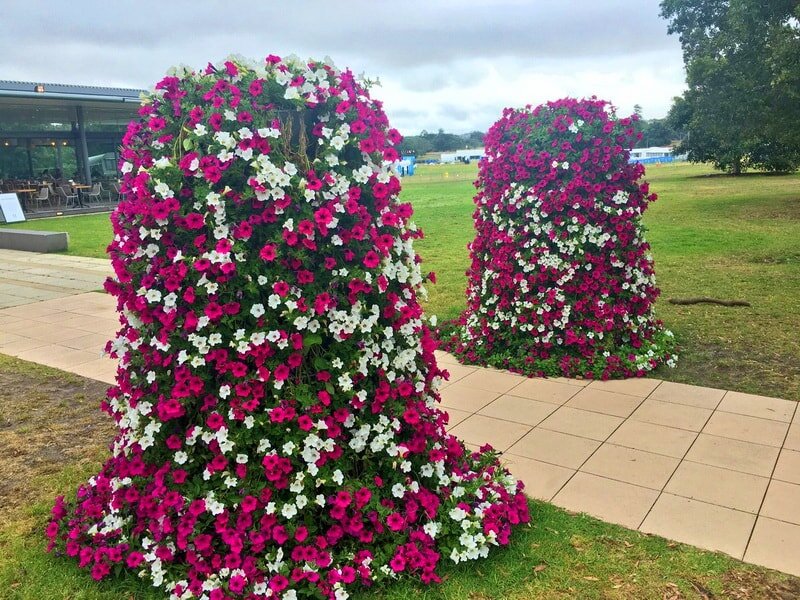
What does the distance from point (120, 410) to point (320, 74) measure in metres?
1.67

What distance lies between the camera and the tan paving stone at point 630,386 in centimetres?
488

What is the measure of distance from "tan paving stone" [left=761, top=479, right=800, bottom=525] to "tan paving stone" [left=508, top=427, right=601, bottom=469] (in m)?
0.93

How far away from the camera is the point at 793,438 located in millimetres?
4004

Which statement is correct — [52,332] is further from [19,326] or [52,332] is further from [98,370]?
[98,370]

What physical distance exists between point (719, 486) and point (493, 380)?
81.4 inches

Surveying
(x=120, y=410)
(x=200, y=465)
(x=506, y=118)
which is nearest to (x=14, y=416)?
(x=120, y=410)

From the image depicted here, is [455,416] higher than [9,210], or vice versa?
[9,210]

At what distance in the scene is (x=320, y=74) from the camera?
2.68 m

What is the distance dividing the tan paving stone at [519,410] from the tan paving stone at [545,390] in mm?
89

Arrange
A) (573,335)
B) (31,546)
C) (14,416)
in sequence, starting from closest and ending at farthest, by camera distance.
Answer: (31,546), (14,416), (573,335)

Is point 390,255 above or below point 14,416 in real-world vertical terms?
above

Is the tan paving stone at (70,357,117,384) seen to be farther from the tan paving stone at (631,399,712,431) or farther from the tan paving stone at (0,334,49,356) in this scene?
the tan paving stone at (631,399,712,431)

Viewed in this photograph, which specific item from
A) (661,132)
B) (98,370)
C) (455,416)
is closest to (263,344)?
(455,416)

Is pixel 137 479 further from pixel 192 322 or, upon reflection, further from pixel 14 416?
pixel 14 416
